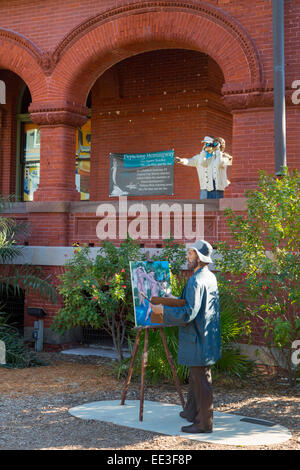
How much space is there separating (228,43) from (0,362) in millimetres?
6449

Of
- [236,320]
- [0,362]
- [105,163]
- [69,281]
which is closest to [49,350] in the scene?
[0,362]

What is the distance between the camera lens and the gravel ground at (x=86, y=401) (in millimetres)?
5746

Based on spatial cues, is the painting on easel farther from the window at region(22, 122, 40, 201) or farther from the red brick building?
the window at region(22, 122, 40, 201)

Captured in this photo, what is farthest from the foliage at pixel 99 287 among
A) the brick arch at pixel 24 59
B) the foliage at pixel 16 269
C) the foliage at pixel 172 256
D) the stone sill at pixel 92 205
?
the brick arch at pixel 24 59

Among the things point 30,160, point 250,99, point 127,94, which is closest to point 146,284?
point 250,99

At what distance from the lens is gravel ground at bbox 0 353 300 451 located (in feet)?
18.9

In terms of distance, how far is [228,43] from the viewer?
10.3 m

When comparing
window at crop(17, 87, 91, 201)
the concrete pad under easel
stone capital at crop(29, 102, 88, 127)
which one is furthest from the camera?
window at crop(17, 87, 91, 201)

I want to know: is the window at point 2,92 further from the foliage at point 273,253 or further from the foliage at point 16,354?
the foliage at point 273,253

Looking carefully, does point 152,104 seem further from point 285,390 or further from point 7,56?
point 285,390

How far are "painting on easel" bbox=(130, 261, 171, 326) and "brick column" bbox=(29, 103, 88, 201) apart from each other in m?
4.46

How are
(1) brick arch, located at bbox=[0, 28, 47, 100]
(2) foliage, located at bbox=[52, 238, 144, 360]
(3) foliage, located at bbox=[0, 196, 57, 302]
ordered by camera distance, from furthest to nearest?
(1) brick arch, located at bbox=[0, 28, 47, 100] → (3) foliage, located at bbox=[0, 196, 57, 302] → (2) foliage, located at bbox=[52, 238, 144, 360]

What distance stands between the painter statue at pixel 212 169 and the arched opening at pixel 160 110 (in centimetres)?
280

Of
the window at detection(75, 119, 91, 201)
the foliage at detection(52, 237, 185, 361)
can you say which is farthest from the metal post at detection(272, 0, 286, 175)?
the window at detection(75, 119, 91, 201)
